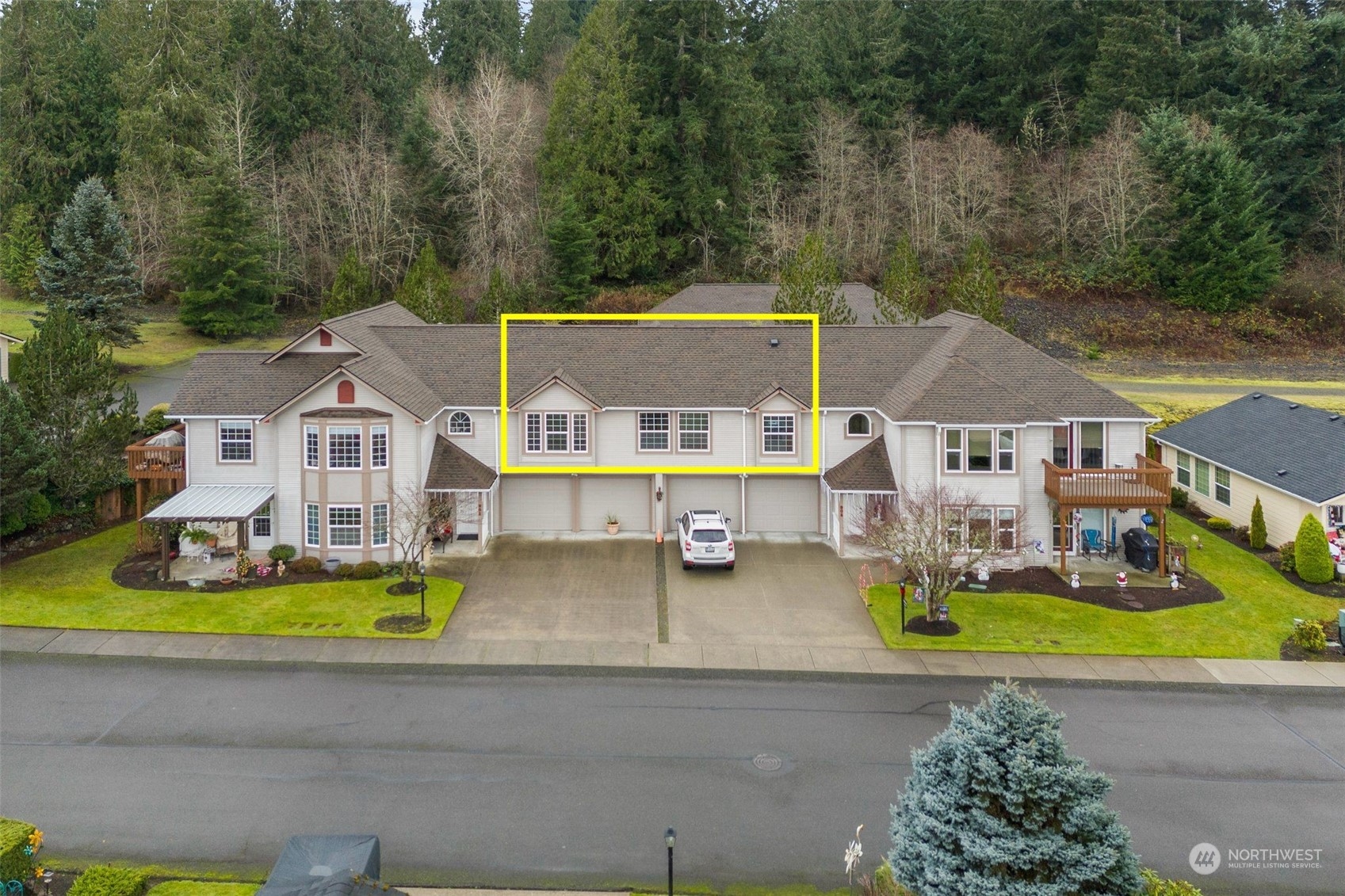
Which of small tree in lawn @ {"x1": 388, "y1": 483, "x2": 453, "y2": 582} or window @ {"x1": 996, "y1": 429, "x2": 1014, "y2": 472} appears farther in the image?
window @ {"x1": 996, "y1": 429, "x2": 1014, "y2": 472}

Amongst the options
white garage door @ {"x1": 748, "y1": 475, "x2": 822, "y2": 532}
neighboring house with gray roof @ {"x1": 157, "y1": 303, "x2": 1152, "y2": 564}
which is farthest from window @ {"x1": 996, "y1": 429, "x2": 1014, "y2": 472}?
white garage door @ {"x1": 748, "y1": 475, "x2": 822, "y2": 532}

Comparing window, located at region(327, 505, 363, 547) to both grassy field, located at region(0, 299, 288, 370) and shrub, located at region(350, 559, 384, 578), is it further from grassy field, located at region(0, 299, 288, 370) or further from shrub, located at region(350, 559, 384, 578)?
grassy field, located at region(0, 299, 288, 370)

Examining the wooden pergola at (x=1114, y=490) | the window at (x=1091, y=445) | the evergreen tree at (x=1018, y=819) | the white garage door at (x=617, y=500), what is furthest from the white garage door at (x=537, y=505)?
the evergreen tree at (x=1018, y=819)

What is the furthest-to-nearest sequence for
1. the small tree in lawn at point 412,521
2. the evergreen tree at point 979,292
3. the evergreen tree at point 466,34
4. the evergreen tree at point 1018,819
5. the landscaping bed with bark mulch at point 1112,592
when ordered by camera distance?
the evergreen tree at point 466,34, the evergreen tree at point 979,292, the small tree in lawn at point 412,521, the landscaping bed with bark mulch at point 1112,592, the evergreen tree at point 1018,819

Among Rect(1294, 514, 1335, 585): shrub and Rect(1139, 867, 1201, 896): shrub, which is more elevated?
Rect(1294, 514, 1335, 585): shrub

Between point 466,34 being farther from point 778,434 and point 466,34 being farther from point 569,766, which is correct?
point 569,766

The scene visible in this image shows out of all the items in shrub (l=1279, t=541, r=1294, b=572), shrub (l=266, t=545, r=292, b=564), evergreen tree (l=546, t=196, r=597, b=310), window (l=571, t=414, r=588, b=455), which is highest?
evergreen tree (l=546, t=196, r=597, b=310)

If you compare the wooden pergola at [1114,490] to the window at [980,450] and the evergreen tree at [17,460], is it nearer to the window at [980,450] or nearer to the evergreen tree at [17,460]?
the window at [980,450]
